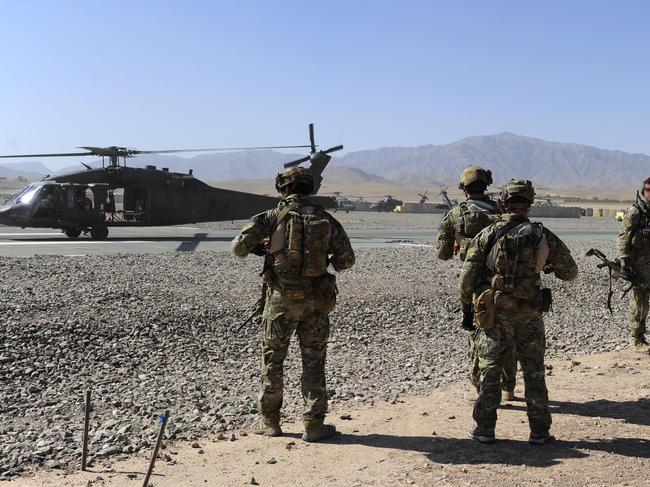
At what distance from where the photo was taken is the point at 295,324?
5.76 meters

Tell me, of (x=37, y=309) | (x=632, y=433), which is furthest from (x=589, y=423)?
(x=37, y=309)

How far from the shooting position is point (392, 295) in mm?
13109

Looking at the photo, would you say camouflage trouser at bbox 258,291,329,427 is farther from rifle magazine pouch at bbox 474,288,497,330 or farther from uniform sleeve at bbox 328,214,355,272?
rifle magazine pouch at bbox 474,288,497,330

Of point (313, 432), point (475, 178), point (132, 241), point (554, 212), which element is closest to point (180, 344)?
point (313, 432)

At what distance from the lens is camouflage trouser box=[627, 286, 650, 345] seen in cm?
865

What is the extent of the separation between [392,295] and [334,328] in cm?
255

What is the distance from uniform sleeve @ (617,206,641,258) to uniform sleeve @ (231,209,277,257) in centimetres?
465

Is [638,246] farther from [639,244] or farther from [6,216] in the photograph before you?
[6,216]

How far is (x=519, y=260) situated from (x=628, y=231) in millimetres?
3670

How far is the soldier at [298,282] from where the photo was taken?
565 centimetres

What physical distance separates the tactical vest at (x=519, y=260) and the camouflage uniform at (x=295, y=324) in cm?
114

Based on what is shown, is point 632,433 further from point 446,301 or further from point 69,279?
point 69,279

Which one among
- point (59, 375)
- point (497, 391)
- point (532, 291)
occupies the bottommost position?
point (59, 375)

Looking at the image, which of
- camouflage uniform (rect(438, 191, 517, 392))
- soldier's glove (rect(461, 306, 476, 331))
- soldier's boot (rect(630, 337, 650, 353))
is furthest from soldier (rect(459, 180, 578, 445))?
soldier's boot (rect(630, 337, 650, 353))
